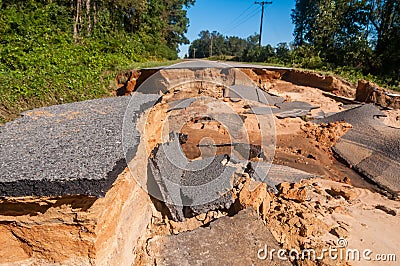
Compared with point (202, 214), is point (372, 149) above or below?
above

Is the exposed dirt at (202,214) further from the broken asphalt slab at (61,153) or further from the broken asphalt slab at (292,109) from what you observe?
the broken asphalt slab at (292,109)

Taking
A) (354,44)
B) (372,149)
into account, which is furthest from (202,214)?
(354,44)

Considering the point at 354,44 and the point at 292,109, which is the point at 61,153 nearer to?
the point at 292,109

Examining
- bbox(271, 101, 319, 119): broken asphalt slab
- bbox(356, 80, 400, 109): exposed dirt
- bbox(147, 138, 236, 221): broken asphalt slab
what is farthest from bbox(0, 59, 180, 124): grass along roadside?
bbox(356, 80, 400, 109): exposed dirt

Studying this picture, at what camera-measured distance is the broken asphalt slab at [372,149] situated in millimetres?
5742

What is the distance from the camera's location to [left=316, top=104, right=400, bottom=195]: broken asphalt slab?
5742 mm

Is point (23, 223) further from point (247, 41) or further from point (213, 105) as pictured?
point (247, 41)

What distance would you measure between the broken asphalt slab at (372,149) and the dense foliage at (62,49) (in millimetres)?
6851

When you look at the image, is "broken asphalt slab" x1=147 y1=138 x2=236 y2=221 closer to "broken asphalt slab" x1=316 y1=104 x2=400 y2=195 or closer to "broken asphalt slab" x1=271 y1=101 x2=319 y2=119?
"broken asphalt slab" x1=316 y1=104 x2=400 y2=195

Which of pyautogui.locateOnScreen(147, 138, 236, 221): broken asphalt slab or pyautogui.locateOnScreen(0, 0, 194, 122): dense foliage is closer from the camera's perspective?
pyautogui.locateOnScreen(147, 138, 236, 221): broken asphalt slab

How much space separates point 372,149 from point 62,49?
953cm

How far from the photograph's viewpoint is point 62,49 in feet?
28.4

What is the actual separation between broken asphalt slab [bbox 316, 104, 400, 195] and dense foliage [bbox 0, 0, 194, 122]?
685 centimetres

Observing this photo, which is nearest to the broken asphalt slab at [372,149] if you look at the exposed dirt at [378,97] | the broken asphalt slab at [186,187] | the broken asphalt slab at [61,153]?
the exposed dirt at [378,97]
